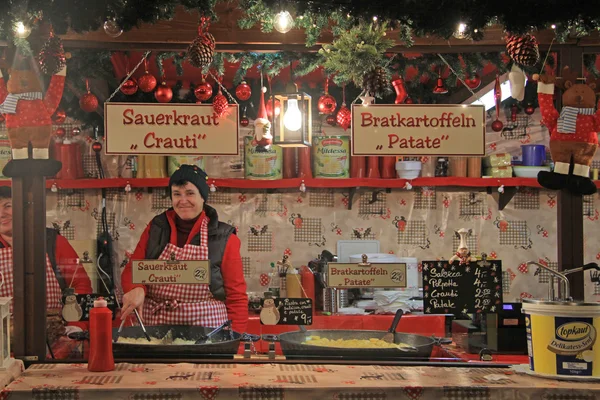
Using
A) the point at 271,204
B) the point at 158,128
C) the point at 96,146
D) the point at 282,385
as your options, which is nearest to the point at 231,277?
the point at 158,128

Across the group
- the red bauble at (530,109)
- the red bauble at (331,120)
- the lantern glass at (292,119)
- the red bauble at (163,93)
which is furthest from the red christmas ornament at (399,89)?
the red bauble at (530,109)

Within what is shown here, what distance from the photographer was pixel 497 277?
359 centimetres

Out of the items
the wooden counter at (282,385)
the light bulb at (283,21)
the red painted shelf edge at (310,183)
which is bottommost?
the wooden counter at (282,385)

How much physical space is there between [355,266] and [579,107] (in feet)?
4.23

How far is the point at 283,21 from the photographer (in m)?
3.40

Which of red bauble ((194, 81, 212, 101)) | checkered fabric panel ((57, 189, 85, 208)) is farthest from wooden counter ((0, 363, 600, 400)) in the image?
checkered fabric panel ((57, 189, 85, 208))

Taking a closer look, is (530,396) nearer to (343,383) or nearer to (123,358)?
(343,383)

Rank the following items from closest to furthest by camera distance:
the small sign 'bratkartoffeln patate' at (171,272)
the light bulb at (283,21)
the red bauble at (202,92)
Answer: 1. the light bulb at (283,21)
2. the small sign 'bratkartoffeln patate' at (171,272)
3. the red bauble at (202,92)

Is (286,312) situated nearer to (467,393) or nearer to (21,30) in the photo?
(467,393)

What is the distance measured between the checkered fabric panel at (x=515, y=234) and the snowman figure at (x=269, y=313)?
143 inches

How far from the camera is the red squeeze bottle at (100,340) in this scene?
2.99 metres

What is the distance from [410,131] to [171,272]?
4.39 ft

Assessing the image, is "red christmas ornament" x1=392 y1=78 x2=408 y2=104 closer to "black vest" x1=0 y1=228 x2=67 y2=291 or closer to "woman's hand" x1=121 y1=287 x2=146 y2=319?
"woman's hand" x1=121 y1=287 x2=146 y2=319

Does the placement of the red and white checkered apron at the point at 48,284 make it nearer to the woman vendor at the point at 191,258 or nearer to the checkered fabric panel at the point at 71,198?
the woman vendor at the point at 191,258
